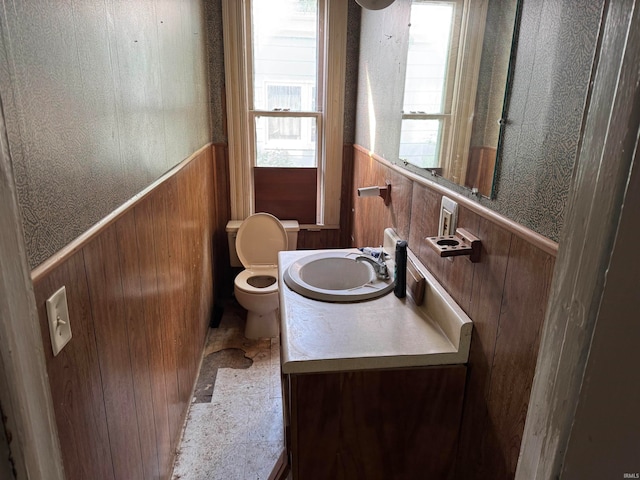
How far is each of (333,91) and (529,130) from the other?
2.29m

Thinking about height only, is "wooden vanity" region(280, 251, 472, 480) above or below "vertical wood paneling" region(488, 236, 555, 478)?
below

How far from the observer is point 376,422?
4.19ft

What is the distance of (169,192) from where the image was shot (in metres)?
1.73

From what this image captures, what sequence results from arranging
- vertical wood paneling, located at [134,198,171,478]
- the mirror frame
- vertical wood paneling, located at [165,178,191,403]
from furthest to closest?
vertical wood paneling, located at [165,178,191,403], vertical wood paneling, located at [134,198,171,478], the mirror frame

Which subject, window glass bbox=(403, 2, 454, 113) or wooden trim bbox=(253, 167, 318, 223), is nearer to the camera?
window glass bbox=(403, 2, 454, 113)

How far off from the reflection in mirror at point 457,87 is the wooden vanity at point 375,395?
457 millimetres

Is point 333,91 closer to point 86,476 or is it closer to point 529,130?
point 529,130

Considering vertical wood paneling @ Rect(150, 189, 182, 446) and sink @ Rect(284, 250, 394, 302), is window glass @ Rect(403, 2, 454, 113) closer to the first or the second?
sink @ Rect(284, 250, 394, 302)

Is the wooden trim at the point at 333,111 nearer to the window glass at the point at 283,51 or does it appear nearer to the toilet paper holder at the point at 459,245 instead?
the window glass at the point at 283,51

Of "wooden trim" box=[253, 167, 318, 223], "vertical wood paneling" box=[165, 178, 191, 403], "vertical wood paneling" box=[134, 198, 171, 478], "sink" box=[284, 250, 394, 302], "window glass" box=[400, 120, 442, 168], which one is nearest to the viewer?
"vertical wood paneling" box=[134, 198, 171, 478]

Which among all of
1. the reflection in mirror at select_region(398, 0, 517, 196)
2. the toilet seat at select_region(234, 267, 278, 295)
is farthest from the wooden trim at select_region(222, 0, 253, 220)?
the reflection in mirror at select_region(398, 0, 517, 196)

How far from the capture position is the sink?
1.60 meters

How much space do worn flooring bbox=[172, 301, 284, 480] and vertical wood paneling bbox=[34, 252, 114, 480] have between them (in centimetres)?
85

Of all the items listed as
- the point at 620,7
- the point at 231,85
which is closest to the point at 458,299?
the point at 620,7
